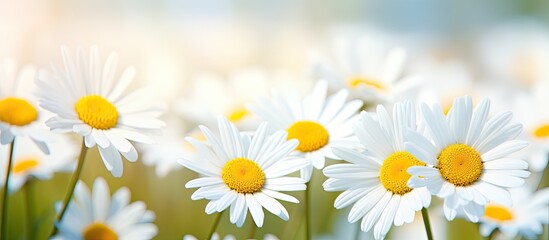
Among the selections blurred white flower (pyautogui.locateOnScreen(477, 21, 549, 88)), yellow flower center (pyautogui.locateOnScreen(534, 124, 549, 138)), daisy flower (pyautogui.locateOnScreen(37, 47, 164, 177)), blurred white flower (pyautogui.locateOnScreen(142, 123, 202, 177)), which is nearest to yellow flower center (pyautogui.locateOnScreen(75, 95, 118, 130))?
daisy flower (pyautogui.locateOnScreen(37, 47, 164, 177))

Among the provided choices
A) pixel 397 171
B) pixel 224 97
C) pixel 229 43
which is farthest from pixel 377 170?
pixel 229 43

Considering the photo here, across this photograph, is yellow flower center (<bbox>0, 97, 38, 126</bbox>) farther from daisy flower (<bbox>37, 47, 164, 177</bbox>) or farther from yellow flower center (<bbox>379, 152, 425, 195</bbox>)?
yellow flower center (<bbox>379, 152, 425, 195</bbox>)

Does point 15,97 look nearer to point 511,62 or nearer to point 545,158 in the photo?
point 545,158

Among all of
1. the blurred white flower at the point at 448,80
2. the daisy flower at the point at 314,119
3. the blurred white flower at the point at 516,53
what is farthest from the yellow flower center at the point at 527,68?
the daisy flower at the point at 314,119

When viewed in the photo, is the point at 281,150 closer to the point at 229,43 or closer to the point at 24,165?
the point at 24,165

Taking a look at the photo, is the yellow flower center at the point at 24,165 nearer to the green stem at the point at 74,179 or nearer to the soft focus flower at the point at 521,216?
the green stem at the point at 74,179

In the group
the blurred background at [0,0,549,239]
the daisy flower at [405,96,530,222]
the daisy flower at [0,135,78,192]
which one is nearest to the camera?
the daisy flower at [405,96,530,222]
